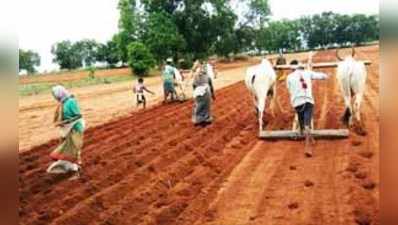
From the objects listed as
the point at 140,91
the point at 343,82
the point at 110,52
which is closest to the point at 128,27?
the point at 110,52

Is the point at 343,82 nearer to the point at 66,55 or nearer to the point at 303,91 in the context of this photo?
the point at 303,91

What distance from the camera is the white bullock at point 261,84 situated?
6.04m

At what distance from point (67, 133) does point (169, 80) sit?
135 centimetres

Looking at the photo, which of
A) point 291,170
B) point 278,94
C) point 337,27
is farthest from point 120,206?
point 278,94

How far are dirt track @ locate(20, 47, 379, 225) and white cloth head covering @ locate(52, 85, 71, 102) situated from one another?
443 mm

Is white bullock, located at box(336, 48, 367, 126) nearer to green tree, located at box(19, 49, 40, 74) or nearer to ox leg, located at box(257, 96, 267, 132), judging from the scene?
ox leg, located at box(257, 96, 267, 132)

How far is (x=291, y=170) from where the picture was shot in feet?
15.8

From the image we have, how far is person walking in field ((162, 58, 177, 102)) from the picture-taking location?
5656 millimetres

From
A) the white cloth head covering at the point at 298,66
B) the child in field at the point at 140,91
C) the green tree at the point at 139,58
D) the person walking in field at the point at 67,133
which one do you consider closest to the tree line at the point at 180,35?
the green tree at the point at 139,58

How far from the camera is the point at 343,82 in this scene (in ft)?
18.6

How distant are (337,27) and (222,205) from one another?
4.79 feet

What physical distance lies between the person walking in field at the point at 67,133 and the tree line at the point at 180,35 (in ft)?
0.83

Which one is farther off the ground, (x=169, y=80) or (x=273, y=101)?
(x=169, y=80)

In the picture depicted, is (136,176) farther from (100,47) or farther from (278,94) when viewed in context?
(278,94)
